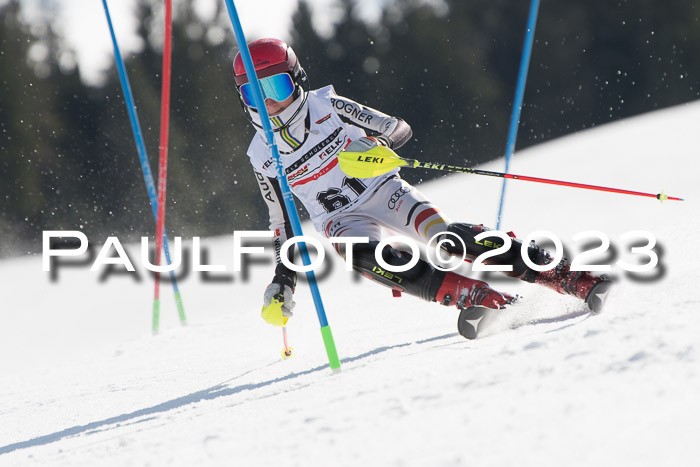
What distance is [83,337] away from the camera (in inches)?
243

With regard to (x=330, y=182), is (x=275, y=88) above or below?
above

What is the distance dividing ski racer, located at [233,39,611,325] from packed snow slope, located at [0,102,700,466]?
0.33 meters

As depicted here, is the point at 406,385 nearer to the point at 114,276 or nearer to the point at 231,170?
the point at 114,276

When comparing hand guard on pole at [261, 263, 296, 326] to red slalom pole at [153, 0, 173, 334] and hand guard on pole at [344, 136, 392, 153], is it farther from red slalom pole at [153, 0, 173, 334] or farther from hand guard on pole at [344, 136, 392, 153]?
red slalom pole at [153, 0, 173, 334]

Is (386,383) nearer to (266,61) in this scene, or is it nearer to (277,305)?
(277,305)

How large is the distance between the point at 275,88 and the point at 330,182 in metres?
0.46

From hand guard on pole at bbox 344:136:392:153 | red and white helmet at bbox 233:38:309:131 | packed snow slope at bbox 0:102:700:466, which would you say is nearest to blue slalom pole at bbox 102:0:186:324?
packed snow slope at bbox 0:102:700:466

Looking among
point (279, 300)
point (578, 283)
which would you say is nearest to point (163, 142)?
point (279, 300)

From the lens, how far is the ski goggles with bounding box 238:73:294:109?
3.19m

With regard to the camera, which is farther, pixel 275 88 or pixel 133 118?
pixel 133 118

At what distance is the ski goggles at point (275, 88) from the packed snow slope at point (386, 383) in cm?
113

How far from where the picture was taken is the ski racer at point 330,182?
2.93 metres

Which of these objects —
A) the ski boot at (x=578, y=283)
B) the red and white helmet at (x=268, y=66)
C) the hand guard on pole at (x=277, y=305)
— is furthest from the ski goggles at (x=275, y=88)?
the ski boot at (x=578, y=283)

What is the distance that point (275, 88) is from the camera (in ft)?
10.5
